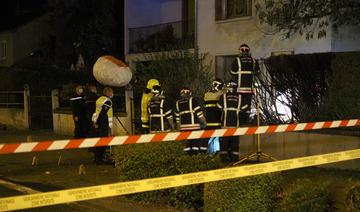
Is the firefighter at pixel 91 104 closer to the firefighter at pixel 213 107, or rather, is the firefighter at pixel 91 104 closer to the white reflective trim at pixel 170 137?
the firefighter at pixel 213 107

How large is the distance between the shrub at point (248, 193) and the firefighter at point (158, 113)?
4.48 metres

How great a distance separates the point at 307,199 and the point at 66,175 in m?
5.90

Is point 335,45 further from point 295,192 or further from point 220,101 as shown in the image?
point 295,192

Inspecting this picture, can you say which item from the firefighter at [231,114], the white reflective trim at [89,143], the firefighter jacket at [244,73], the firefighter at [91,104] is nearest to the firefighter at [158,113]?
the firefighter at [231,114]

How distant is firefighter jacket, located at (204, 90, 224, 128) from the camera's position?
11156mm

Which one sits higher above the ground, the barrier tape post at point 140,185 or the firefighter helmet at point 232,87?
the firefighter helmet at point 232,87

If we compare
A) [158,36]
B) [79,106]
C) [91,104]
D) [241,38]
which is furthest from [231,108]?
[158,36]

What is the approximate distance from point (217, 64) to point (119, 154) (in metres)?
12.1

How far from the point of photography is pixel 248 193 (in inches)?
278

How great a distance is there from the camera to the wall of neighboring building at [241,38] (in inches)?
699

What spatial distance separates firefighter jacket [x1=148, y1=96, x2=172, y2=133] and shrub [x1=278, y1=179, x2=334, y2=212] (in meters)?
4.86

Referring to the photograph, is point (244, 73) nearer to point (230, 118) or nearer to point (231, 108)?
point (231, 108)

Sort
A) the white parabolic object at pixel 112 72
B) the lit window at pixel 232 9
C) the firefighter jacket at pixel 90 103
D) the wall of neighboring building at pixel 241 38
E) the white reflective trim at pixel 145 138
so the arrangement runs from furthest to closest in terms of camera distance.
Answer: the lit window at pixel 232 9
the wall of neighboring building at pixel 241 38
the white parabolic object at pixel 112 72
the firefighter jacket at pixel 90 103
the white reflective trim at pixel 145 138

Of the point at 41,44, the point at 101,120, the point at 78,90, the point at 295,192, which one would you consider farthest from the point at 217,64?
the point at 41,44
